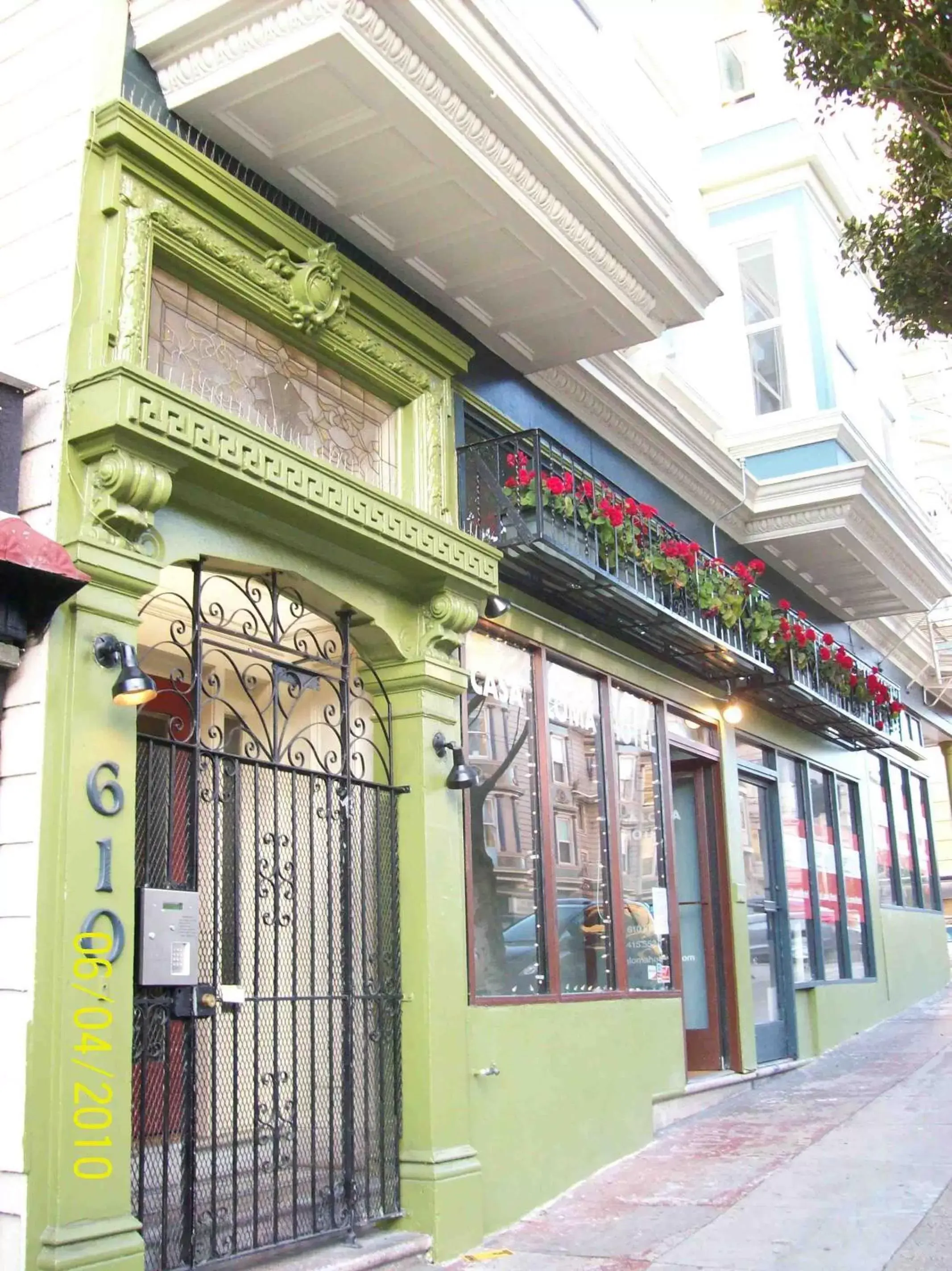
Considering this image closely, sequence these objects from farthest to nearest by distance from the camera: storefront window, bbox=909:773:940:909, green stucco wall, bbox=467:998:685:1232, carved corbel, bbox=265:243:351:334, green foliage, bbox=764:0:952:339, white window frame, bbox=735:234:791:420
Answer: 1. storefront window, bbox=909:773:940:909
2. white window frame, bbox=735:234:791:420
3. green stucco wall, bbox=467:998:685:1232
4. carved corbel, bbox=265:243:351:334
5. green foliage, bbox=764:0:952:339

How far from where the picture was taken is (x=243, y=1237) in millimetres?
5605

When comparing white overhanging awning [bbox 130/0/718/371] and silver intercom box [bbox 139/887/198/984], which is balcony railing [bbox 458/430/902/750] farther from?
silver intercom box [bbox 139/887/198/984]

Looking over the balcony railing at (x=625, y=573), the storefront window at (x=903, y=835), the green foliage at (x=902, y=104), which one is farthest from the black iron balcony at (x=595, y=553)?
the storefront window at (x=903, y=835)

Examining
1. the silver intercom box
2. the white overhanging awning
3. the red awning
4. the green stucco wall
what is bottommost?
the green stucco wall

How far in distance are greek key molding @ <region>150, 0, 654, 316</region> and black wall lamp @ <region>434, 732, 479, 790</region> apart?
296 centimetres

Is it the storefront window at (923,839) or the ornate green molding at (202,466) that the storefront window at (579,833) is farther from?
the storefront window at (923,839)

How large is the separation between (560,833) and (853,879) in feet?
26.5

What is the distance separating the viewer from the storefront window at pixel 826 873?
14156 millimetres

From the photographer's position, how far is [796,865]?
1359cm

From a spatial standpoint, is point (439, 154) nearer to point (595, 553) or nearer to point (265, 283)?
point (265, 283)

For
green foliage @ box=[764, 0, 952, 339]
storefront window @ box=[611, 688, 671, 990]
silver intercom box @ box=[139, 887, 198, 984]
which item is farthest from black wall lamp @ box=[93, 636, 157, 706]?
storefront window @ box=[611, 688, 671, 990]

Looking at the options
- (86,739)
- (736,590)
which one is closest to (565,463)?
(736,590)

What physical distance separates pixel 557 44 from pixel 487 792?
5.42 metres

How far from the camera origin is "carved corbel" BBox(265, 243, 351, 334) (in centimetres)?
651
